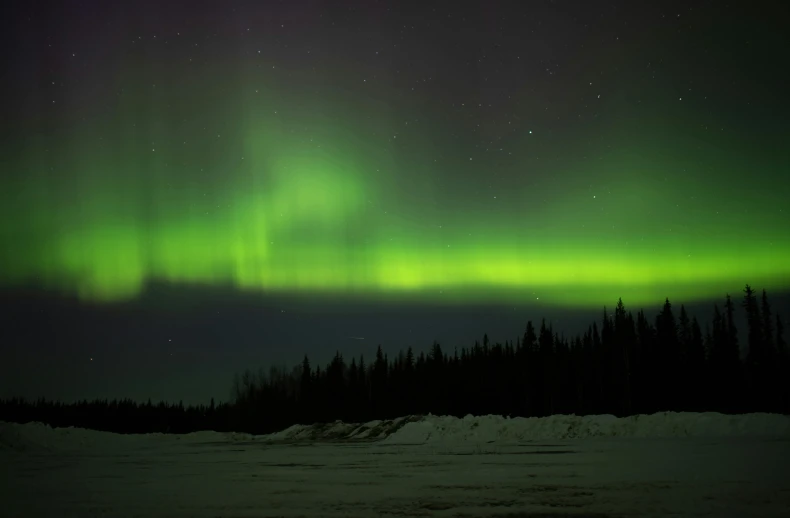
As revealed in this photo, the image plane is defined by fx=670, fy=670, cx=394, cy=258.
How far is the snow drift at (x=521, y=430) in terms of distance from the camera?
5091cm

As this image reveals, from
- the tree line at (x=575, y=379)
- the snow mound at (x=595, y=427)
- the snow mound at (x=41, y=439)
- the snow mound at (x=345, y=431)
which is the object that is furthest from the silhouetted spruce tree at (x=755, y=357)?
the snow mound at (x=41, y=439)

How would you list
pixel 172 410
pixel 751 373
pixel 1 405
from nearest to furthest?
pixel 751 373
pixel 1 405
pixel 172 410

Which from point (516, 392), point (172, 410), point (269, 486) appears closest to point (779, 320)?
point (516, 392)

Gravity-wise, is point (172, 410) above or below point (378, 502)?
below

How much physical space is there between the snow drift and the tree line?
67.3 feet

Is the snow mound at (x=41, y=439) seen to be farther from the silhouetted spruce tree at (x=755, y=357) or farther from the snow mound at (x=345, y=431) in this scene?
the silhouetted spruce tree at (x=755, y=357)

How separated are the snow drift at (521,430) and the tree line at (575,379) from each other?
20.5 metres

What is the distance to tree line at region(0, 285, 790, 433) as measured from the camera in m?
79.8

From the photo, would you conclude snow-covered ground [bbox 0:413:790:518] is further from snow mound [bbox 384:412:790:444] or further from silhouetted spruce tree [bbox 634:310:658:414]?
silhouetted spruce tree [bbox 634:310:658:414]

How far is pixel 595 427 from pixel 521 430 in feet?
23.5

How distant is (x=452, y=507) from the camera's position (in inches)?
738

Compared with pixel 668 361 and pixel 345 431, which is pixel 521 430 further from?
pixel 345 431

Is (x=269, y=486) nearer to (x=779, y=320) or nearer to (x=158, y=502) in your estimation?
(x=158, y=502)

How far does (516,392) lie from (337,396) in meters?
31.6
